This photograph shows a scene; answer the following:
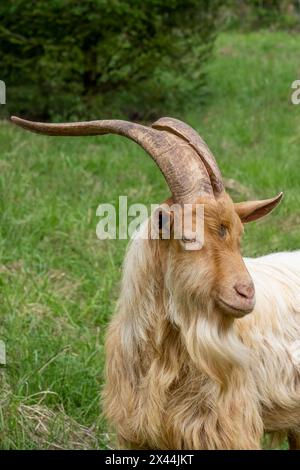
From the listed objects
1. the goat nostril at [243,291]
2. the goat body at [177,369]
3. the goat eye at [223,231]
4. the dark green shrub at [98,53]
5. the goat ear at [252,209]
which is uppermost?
the dark green shrub at [98,53]

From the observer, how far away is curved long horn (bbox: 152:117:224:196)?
453cm

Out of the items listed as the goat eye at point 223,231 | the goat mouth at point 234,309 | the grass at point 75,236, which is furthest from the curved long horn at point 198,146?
the grass at point 75,236

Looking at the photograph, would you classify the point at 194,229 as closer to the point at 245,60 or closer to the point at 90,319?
the point at 90,319

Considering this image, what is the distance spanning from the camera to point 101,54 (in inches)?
484

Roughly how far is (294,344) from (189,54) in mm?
8813

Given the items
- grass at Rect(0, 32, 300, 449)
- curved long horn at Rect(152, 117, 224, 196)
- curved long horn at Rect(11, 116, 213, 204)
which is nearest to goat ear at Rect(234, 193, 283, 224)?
curved long horn at Rect(152, 117, 224, 196)

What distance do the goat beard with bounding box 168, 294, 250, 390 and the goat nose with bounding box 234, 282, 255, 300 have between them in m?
0.16

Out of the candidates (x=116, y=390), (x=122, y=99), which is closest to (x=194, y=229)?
(x=116, y=390)

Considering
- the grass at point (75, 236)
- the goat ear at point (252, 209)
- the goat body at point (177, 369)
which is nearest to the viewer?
the goat body at point (177, 369)

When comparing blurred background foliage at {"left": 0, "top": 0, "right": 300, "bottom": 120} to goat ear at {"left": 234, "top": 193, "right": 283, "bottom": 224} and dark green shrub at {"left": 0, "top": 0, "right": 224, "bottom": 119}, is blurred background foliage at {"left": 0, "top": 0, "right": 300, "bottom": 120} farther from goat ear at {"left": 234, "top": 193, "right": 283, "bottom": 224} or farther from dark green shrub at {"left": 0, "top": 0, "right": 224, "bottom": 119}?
goat ear at {"left": 234, "top": 193, "right": 283, "bottom": 224}

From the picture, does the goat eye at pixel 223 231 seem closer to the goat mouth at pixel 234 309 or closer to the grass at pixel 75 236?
the goat mouth at pixel 234 309

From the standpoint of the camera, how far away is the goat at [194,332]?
14.4ft

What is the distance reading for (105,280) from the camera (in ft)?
25.5

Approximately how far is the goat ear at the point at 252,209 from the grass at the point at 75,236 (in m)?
1.80
